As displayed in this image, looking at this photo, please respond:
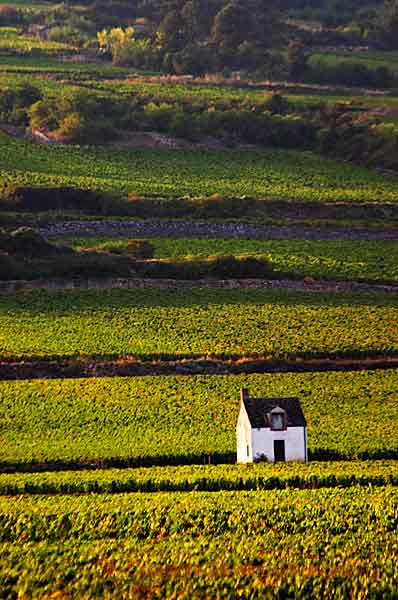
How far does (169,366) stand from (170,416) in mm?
6860

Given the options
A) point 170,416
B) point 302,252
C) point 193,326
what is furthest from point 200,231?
point 170,416

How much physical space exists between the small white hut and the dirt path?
430 inches

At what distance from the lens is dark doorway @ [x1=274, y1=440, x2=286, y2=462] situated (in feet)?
157

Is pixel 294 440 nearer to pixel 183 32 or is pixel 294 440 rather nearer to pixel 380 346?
pixel 380 346

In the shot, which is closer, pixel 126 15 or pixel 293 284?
pixel 293 284

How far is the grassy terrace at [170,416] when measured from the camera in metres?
48.2

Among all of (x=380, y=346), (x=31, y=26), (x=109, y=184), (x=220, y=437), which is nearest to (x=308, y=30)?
(x=31, y=26)

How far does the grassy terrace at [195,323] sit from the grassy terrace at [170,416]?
331cm

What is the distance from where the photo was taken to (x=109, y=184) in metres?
101

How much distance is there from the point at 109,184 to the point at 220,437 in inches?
2120

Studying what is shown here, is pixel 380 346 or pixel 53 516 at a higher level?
pixel 53 516

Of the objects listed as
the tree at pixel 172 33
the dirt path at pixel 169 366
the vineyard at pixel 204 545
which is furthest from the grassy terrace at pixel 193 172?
the vineyard at pixel 204 545

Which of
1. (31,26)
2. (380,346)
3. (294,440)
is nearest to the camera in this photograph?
(294,440)

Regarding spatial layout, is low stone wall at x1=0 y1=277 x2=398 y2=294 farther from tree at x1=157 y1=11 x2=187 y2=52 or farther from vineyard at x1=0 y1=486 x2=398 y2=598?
tree at x1=157 y1=11 x2=187 y2=52
